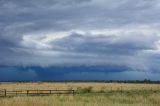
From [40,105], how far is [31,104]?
116 cm

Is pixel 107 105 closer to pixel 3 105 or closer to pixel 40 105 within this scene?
pixel 40 105

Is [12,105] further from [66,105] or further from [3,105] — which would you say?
[66,105]

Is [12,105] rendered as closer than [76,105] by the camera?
Yes

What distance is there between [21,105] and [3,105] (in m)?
1.14

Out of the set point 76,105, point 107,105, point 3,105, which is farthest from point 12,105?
point 107,105

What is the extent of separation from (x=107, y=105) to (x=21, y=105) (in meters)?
6.16

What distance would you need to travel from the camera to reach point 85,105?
2444 centimetres

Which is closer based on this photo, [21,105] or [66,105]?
[21,105]

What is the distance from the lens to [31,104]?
79.1ft

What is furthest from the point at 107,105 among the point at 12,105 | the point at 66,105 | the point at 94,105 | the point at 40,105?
the point at 12,105

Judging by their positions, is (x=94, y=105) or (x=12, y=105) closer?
(x=12, y=105)

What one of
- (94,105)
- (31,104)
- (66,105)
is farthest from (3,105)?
(94,105)

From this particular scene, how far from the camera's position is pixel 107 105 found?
25.4 meters

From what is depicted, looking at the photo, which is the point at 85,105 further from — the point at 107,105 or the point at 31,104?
the point at 31,104
